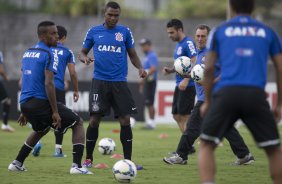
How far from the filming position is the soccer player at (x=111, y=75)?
1149cm

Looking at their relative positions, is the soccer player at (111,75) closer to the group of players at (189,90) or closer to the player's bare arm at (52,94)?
the group of players at (189,90)

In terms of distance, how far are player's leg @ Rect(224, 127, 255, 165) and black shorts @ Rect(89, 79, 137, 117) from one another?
182 centimetres

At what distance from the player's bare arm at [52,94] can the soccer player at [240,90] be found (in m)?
3.31

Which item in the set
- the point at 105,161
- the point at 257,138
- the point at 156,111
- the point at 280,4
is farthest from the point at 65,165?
the point at 280,4

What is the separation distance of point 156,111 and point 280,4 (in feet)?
52.1

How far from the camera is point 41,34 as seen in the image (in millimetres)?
10688

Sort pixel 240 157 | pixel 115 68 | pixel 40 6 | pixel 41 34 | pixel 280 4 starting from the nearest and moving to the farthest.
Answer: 1. pixel 41 34
2. pixel 115 68
3. pixel 240 157
4. pixel 280 4
5. pixel 40 6

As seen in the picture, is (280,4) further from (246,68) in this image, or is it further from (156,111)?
(246,68)

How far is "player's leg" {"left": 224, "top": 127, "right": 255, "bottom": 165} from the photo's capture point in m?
12.3

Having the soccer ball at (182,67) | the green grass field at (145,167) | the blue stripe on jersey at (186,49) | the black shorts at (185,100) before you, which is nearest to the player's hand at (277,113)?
the green grass field at (145,167)

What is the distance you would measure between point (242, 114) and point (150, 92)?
1508cm

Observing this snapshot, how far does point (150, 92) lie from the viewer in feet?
74.3

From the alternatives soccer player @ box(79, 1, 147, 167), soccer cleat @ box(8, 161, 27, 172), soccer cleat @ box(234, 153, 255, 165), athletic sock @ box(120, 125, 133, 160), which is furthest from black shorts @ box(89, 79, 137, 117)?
soccer cleat @ box(234, 153, 255, 165)

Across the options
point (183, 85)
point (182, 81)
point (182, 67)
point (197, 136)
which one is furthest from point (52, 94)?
point (182, 81)
